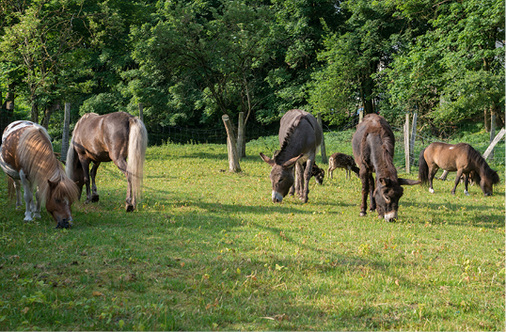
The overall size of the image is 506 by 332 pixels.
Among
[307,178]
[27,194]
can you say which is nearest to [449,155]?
[307,178]

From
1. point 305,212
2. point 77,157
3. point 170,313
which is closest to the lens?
point 170,313

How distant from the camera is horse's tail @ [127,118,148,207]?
8633 millimetres

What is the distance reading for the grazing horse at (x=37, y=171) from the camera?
7.35 metres

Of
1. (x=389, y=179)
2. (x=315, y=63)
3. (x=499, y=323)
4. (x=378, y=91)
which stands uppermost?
(x=315, y=63)

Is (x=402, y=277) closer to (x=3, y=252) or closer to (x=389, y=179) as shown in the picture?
(x=389, y=179)

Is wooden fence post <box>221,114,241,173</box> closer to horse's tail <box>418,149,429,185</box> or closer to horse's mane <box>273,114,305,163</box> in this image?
horse's mane <box>273,114,305,163</box>

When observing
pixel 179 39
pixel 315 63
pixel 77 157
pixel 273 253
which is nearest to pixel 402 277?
pixel 273 253

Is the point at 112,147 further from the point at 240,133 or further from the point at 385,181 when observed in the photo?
the point at 240,133

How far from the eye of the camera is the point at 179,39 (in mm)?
17859

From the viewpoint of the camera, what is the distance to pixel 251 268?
17.6ft

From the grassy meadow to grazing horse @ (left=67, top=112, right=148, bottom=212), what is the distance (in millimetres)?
694

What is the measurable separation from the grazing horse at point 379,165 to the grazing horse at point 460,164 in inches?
199

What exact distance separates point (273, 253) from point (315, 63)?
2738 centimetres

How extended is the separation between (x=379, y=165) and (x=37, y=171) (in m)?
6.57
